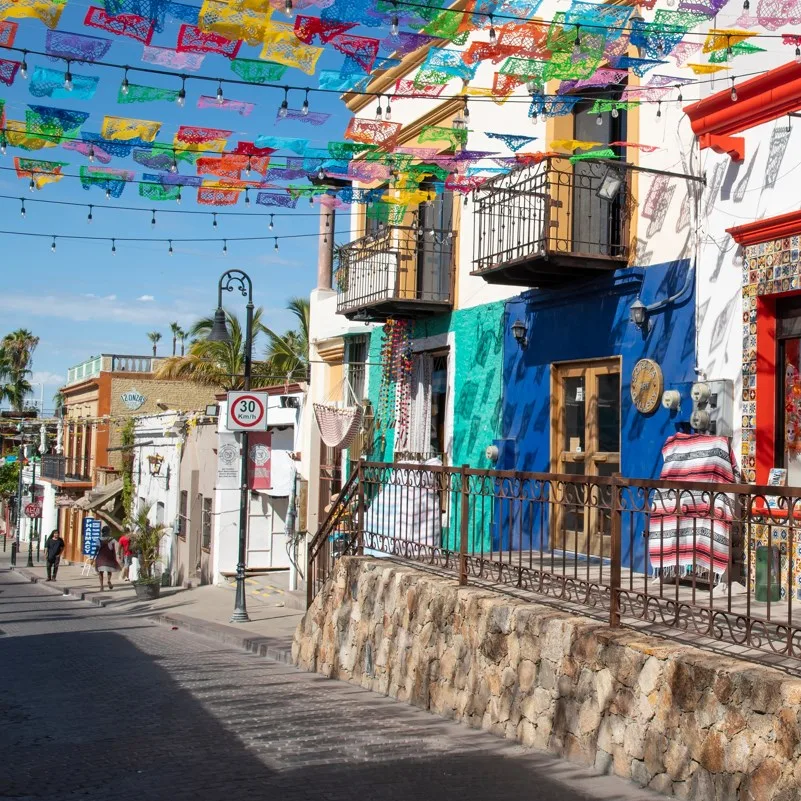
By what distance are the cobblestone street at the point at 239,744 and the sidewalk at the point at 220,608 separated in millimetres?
1902

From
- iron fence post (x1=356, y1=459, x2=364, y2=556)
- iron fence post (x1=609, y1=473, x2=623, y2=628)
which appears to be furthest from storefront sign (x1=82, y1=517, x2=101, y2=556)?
iron fence post (x1=609, y1=473, x2=623, y2=628)

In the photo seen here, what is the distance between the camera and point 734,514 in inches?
232

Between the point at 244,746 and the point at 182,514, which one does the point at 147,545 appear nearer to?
the point at 182,514

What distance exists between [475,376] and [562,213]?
327 centimetres

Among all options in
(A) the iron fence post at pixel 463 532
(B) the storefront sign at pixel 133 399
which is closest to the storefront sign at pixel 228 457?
(A) the iron fence post at pixel 463 532

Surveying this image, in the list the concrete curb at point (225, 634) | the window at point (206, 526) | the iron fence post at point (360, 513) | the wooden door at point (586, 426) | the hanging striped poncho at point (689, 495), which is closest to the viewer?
the hanging striped poncho at point (689, 495)

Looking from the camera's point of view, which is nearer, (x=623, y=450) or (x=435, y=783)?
(x=435, y=783)

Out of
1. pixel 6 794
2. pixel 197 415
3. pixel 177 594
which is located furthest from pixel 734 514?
pixel 197 415

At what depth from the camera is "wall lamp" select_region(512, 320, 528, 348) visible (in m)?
13.5

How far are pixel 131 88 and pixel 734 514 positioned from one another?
626 centimetres

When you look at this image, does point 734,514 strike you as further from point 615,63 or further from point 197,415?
point 197,415

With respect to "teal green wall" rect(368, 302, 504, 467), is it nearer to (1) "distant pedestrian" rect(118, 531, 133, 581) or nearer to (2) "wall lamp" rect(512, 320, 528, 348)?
(2) "wall lamp" rect(512, 320, 528, 348)

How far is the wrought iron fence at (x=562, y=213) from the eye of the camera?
11.7 m

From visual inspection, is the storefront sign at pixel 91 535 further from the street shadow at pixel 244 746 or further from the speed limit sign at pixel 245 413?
the street shadow at pixel 244 746
